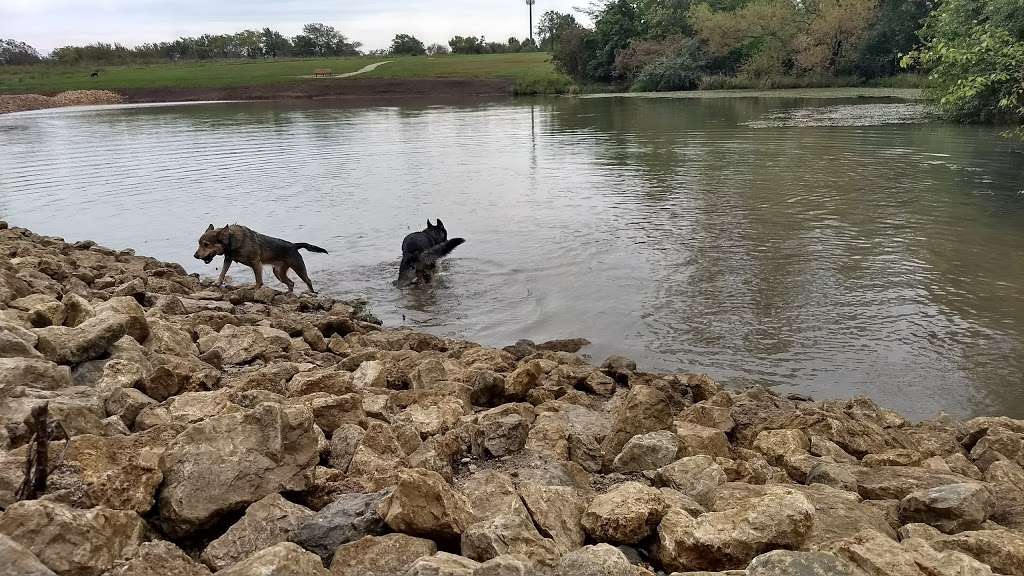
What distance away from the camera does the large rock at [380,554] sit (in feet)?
7.77

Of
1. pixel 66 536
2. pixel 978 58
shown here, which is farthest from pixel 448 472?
pixel 978 58

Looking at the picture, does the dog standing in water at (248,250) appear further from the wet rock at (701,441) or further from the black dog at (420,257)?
the wet rock at (701,441)

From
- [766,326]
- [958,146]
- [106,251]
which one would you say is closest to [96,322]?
[766,326]

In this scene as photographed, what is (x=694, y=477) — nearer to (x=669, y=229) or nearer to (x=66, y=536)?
(x=66, y=536)

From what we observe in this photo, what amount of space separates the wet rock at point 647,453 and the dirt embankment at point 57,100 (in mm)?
66950

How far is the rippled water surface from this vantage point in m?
6.86

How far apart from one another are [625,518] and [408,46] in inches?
5061

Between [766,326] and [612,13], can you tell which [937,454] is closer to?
[766,326]

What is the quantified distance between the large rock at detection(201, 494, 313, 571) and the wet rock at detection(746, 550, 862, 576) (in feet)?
5.19

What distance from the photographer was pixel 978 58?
14.5 metres

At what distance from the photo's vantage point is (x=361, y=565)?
2.38 m

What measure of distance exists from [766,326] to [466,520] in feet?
18.1

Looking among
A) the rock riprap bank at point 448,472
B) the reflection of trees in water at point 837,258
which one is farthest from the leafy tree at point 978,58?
the rock riprap bank at point 448,472

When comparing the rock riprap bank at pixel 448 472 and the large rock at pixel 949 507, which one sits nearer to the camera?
the rock riprap bank at pixel 448 472
